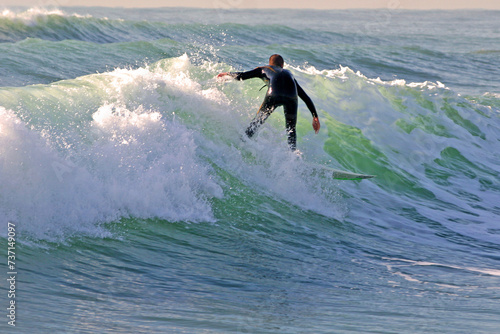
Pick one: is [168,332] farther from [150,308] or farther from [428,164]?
[428,164]

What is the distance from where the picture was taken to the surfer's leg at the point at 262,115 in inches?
338

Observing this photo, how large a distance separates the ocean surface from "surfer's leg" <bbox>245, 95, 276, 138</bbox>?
0.71 feet

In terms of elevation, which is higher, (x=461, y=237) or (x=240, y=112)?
(x=240, y=112)

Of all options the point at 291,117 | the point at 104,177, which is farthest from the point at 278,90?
the point at 104,177

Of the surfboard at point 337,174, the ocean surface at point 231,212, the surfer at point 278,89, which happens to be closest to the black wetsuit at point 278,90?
the surfer at point 278,89

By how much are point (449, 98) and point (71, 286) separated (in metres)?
12.6

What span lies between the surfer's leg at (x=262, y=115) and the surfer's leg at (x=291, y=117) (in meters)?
0.19

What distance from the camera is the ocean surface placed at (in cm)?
480

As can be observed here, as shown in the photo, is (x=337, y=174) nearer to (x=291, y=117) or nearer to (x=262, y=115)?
(x=291, y=117)

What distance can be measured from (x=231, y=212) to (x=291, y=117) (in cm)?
175

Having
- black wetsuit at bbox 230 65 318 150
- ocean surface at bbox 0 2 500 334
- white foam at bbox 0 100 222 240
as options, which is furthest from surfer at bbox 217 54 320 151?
white foam at bbox 0 100 222 240

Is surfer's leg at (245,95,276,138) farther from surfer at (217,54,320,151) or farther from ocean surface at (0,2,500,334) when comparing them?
ocean surface at (0,2,500,334)

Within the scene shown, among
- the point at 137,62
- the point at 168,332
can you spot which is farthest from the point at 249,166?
the point at 137,62

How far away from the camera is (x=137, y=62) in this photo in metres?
17.2
